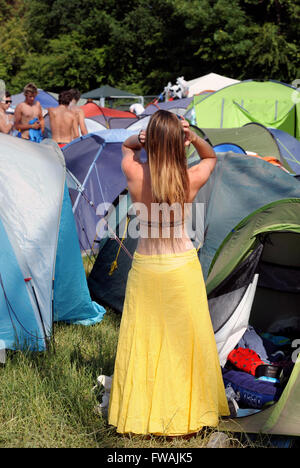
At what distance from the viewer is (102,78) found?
97.6 feet

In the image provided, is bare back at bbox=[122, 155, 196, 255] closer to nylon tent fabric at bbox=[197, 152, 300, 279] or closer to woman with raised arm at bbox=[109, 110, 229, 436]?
woman with raised arm at bbox=[109, 110, 229, 436]

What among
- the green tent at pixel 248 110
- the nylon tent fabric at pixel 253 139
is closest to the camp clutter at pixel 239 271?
the nylon tent fabric at pixel 253 139

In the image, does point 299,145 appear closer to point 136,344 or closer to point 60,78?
point 136,344

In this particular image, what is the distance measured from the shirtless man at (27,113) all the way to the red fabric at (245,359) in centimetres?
537

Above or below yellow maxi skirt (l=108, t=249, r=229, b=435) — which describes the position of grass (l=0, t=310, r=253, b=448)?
below

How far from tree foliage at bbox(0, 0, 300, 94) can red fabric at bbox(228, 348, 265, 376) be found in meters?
20.1

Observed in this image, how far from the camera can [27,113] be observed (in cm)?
794

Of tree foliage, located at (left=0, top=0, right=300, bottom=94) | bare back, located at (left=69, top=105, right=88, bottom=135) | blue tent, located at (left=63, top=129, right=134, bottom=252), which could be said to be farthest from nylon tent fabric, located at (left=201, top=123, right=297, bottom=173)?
tree foliage, located at (left=0, top=0, right=300, bottom=94)

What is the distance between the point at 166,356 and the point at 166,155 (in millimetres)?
940

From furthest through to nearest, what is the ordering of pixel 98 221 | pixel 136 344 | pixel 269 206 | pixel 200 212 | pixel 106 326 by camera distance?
pixel 98 221 → pixel 106 326 → pixel 200 212 → pixel 269 206 → pixel 136 344

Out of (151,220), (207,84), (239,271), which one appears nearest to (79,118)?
(239,271)

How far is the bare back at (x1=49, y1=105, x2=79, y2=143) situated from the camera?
24.3ft
